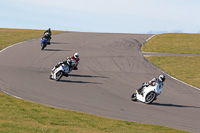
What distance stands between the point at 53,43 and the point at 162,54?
1320 centimetres

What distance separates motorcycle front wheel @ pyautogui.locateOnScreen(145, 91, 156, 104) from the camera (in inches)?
685

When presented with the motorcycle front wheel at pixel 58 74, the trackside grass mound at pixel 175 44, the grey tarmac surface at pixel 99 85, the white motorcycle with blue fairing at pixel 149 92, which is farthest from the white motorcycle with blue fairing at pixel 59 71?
the trackside grass mound at pixel 175 44

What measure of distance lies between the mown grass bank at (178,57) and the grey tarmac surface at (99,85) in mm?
1783

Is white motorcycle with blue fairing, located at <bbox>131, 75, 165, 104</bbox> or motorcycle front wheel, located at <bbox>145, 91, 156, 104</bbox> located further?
motorcycle front wheel, located at <bbox>145, 91, 156, 104</bbox>

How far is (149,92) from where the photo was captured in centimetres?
1752

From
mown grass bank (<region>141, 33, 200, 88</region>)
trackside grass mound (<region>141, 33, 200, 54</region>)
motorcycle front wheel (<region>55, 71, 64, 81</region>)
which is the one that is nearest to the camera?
motorcycle front wheel (<region>55, 71, 64, 81</region>)

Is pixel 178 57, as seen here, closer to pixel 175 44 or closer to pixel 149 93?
pixel 175 44

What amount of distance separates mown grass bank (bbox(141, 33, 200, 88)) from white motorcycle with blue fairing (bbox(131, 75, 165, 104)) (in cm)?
833

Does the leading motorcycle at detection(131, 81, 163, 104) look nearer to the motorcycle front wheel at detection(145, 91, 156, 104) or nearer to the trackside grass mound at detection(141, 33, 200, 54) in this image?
the motorcycle front wheel at detection(145, 91, 156, 104)

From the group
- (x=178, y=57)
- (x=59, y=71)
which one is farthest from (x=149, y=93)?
(x=178, y=57)

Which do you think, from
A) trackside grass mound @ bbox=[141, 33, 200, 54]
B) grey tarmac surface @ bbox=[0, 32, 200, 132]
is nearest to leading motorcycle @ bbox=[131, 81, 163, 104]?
grey tarmac surface @ bbox=[0, 32, 200, 132]

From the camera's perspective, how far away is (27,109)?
1302cm

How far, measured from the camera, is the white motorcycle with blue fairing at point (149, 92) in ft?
56.6

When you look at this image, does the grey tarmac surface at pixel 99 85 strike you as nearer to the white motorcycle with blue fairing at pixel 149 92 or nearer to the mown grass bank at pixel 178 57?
the white motorcycle with blue fairing at pixel 149 92
